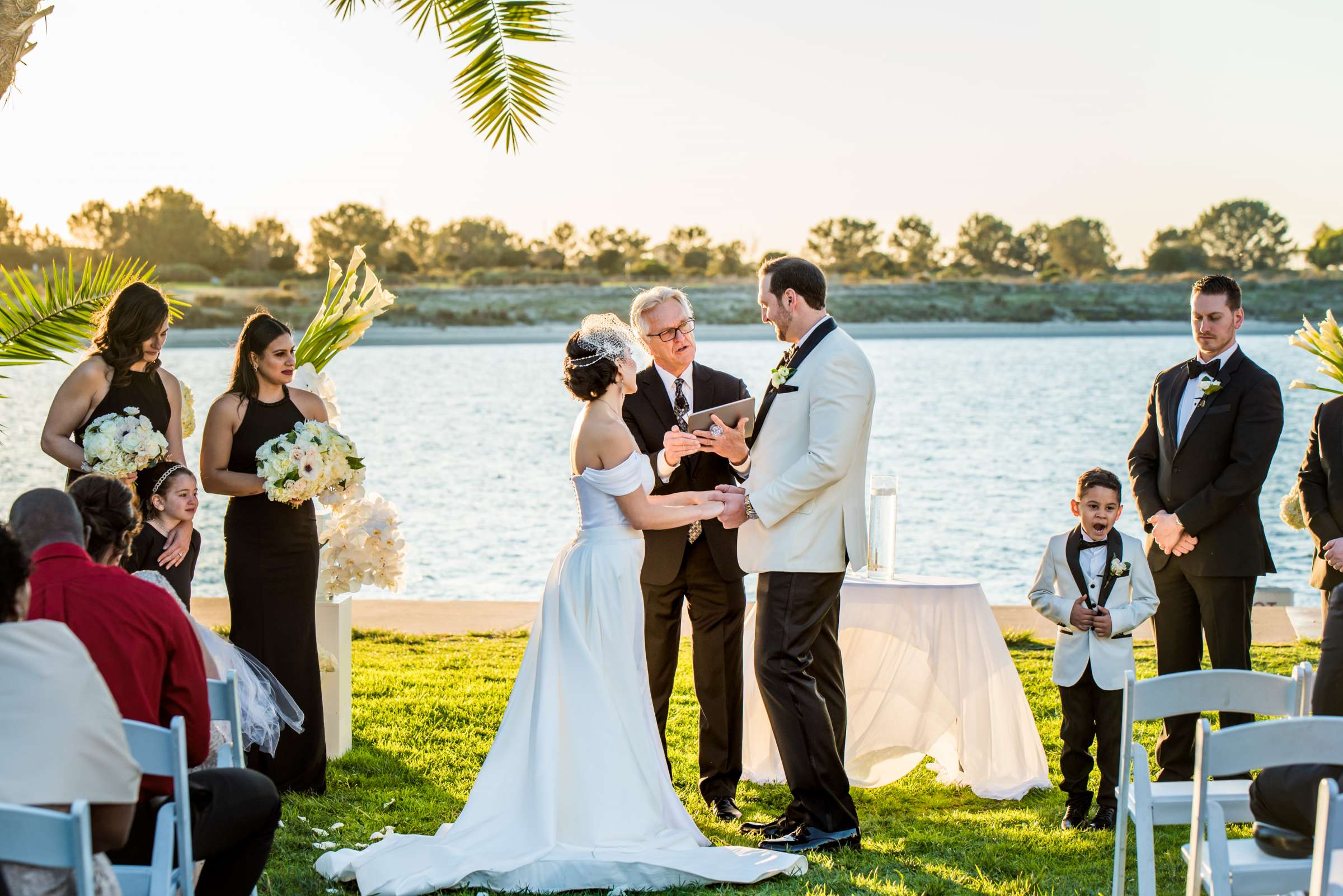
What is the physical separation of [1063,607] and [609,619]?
1.80m

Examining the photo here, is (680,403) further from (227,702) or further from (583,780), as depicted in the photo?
(227,702)

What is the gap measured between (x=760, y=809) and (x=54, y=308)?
3.86 metres

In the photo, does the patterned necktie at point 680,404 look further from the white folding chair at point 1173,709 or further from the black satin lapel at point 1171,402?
the white folding chair at point 1173,709

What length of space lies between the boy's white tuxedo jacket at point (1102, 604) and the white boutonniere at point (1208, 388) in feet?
2.13

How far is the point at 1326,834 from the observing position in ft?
8.50

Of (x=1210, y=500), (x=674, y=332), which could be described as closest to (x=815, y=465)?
(x=674, y=332)

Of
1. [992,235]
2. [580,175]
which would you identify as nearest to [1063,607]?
[580,175]

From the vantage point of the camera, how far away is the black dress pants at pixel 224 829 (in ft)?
10.4

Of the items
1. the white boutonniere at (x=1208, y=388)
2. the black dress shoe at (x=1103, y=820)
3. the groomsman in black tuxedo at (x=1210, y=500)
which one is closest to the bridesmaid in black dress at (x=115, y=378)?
the black dress shoe at (x=1103, y=820)

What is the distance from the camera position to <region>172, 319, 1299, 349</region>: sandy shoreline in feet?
170

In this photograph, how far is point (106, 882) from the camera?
8.68 feet

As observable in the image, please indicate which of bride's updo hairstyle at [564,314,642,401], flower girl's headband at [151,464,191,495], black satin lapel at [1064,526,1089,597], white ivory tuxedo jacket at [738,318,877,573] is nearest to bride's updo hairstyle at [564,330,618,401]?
bride's updo hairstyle at [564,314,642,401]

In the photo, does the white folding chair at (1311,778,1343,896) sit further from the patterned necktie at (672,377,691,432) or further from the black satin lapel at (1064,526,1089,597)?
the patterned necktie at (672,377,691,432)

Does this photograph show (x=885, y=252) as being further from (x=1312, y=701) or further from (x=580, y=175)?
(x=1312, y=701)
